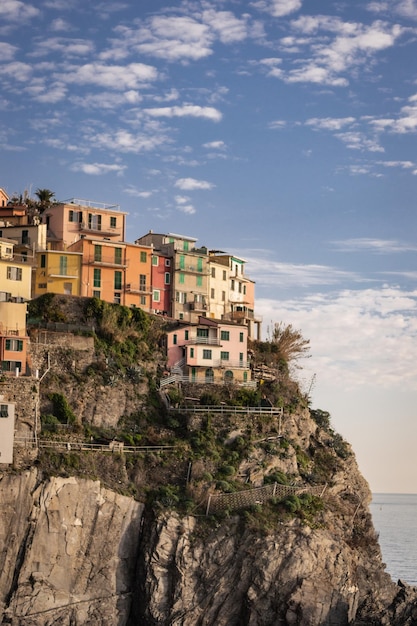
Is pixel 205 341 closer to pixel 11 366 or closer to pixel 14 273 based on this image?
pixel 14 273

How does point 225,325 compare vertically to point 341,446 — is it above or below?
above

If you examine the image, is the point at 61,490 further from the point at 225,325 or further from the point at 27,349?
the point at 225,325

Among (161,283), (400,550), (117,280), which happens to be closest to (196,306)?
(161,283)

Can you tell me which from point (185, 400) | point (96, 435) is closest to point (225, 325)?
point (185, 400)

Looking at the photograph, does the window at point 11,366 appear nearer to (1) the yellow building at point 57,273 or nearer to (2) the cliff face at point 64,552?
(2) the cliff face at point 64,552

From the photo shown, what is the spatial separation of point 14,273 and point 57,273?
6.46m

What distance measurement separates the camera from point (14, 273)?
79.8 metres

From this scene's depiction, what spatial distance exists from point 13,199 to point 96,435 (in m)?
32.7

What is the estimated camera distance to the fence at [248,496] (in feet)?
244

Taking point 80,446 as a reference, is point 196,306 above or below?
above

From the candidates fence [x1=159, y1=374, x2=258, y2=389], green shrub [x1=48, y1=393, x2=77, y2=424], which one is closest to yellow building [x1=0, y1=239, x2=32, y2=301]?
green shrub [x1=48, y1=393, x2=77, y2=424]

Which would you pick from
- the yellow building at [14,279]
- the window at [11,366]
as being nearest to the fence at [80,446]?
the window at [11,366]

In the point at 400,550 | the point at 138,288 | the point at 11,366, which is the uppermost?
the point at 138,288

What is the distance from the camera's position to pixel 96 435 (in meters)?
76.8
